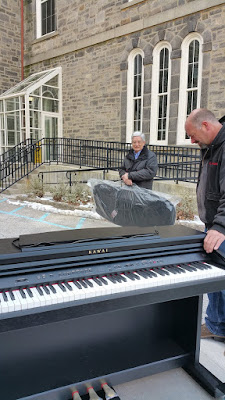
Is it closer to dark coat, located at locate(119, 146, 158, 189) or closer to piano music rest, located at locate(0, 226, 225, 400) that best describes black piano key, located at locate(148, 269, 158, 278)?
piano music rest, located at locate(0, 226, 225, 400)

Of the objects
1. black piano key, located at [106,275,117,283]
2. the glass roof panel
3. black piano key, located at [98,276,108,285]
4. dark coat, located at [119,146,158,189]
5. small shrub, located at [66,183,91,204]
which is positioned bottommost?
small shrub, located at [66,183,91,204]

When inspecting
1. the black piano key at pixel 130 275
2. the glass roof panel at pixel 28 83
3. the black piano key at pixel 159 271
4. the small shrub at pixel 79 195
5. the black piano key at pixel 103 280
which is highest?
the glass roof panel at pixel 28 83

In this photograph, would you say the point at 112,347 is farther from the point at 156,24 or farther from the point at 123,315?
the point at 156,24

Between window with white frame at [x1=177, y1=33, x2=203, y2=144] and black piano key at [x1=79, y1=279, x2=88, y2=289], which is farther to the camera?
window with white frame at [x1=177, y1=33, x2=203, y2=144]

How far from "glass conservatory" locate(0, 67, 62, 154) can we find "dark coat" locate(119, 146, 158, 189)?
1022 centimetres

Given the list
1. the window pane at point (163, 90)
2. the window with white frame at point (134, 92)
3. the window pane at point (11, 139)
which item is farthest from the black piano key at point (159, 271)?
the window pane at point (11, 139)

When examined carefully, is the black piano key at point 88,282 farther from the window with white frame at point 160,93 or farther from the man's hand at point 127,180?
the window with white frame at point 160,93

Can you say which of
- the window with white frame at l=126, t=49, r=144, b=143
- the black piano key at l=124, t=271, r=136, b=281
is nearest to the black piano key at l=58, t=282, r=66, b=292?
the black piano key at l=124, t=271, r=136, b=281

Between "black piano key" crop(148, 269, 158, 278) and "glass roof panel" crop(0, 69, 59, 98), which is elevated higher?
"glass roof panel" crop(0, 69, 59, 98)

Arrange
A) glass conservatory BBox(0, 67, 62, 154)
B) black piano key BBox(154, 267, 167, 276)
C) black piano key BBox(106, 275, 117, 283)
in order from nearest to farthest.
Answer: black piano key BBox(106, 275, 117, 283)
black piano key BBox(154, 267, 167, 276)
glass conservatory BBox(0, 67, 62, 154)

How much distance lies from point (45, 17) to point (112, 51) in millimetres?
5361

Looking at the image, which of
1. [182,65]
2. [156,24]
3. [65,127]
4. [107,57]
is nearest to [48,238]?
[182,65]

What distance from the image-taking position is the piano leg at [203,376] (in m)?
2.13

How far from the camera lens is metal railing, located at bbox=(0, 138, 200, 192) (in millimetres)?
10906
